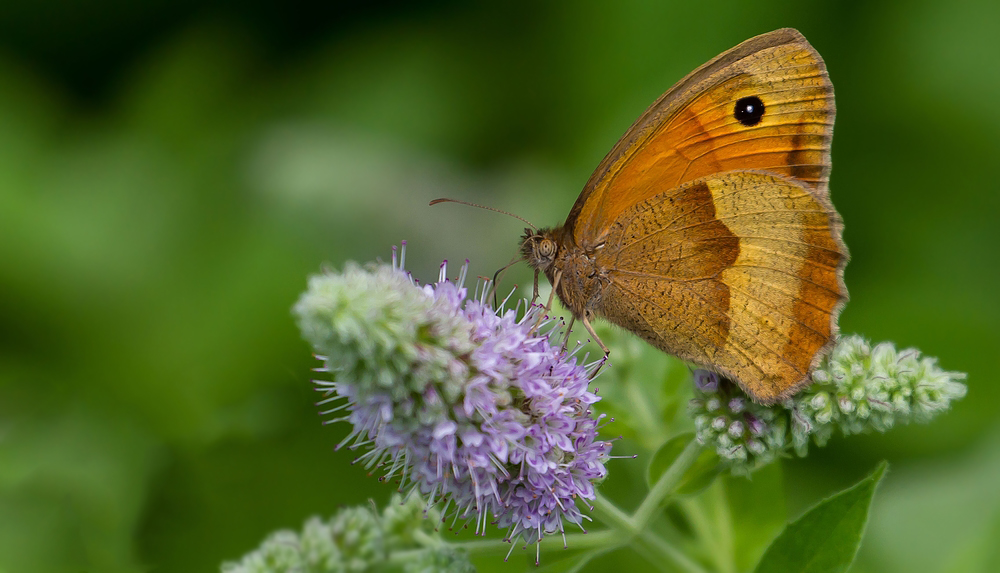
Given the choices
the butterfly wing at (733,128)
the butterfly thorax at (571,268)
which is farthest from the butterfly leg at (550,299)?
the butterfly wing at (733,128)

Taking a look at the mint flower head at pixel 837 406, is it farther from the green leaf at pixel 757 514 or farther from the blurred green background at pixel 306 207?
the blurred green background at pixel 306 207

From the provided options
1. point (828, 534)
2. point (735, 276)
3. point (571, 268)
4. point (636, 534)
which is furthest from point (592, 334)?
point (828, 534)

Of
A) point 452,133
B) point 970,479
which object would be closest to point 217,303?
point 452,133

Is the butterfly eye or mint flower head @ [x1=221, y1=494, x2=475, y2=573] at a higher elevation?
the butterfly eye

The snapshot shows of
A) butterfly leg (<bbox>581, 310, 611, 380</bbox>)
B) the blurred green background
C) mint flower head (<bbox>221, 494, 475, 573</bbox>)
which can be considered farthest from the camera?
the blurred green background

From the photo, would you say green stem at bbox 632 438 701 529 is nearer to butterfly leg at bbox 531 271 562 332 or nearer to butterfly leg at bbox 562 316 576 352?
butterfly leg at bbox 562 316 576 352

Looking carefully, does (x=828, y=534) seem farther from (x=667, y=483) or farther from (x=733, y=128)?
(x=733, y=128)

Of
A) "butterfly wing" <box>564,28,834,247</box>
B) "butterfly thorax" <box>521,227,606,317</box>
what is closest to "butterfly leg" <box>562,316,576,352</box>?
"butterfly thorax" <box>521,227,606,317</box>

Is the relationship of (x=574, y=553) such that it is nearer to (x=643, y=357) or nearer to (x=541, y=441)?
(x=541, y=441)
